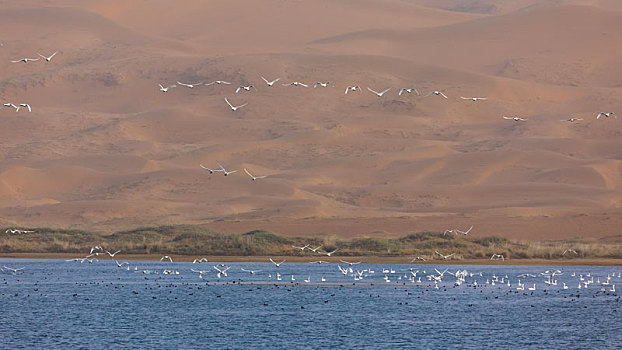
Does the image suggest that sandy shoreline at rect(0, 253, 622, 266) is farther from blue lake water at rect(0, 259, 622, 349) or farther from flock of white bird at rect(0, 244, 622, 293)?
flock of white bird at rect(0, 244, 622, 293)

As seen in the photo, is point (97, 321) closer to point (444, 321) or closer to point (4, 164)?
point (444, 321)

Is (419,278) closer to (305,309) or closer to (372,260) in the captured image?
(372,260)

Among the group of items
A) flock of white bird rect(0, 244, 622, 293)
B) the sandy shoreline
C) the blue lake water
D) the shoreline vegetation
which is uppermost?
the shoreline vegetation

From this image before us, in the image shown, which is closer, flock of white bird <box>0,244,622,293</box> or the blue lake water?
the blue lake water

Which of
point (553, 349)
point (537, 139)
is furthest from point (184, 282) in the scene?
point (537, 139)

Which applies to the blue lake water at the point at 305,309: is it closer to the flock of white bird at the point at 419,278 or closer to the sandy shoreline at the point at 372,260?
the flock of white bird at the point at 419,278

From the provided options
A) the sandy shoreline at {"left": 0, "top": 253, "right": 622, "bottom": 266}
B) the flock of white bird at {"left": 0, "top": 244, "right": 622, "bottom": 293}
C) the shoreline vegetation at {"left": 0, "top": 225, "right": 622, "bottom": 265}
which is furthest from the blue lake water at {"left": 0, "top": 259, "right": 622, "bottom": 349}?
the shoreline vegetation at {"left": 0, "top": 225, "right": 622, "bottom": 265}

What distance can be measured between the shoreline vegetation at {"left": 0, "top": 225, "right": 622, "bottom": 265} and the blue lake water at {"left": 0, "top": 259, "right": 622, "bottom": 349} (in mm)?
5031

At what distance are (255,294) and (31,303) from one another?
38.4 feet

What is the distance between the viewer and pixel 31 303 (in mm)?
64688

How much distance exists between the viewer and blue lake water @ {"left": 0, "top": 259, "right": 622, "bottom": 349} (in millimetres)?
51312

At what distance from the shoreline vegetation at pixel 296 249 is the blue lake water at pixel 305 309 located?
5031 millimetres

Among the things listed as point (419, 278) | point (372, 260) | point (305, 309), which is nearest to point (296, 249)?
point (372, 260)

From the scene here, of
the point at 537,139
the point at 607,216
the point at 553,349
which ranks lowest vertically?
the point at 553,349
